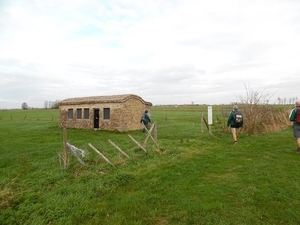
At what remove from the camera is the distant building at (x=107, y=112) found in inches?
794

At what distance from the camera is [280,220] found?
12.7ft

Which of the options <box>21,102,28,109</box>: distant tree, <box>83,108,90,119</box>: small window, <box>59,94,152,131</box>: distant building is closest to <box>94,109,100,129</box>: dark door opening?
<box>59,94,152,131</box>: distant building

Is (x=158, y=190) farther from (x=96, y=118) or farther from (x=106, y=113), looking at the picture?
(x=96, y=118)

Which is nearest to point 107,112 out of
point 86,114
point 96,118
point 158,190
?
point 96,118

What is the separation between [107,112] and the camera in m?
21.2

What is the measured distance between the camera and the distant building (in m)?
20.2

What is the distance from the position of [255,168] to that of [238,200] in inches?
108

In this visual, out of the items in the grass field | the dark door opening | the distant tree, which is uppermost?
the distant tree

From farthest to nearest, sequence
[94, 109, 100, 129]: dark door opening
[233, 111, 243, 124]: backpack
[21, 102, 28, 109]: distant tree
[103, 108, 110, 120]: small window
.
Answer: [21, 102, 28, 109]: distant tree < [94, 109, 100, 129]: dark door opening < [103, 108, 110, 120]: small window < [233, 111, 243, 124]: backpack

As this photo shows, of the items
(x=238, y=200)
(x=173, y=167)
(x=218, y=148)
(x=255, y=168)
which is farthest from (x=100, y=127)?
(x=238, y=200)

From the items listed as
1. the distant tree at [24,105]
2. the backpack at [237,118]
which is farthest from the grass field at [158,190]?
the distant tree at [24,105]

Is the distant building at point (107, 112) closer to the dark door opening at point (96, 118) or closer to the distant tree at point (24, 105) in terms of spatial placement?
the dark door opening at point (96, 118)

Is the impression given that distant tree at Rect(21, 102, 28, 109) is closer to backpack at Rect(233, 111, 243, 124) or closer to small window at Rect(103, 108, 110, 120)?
small window at Rect(103, 108, 110, 120)

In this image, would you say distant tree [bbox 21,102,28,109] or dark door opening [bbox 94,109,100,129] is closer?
dark door opening [bbox 94,109,100,129]
